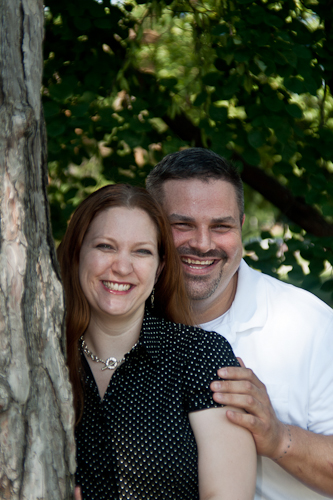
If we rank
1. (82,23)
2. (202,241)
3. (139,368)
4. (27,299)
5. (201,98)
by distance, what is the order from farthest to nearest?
(201,98)
(82,23)
(202,241)
(139,368)
(27,299)

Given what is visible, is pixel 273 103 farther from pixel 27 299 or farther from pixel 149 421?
pixel 27 299

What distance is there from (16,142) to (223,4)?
8.33 ft

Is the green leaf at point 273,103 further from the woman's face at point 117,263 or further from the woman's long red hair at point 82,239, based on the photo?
the woman's face at point 117,263

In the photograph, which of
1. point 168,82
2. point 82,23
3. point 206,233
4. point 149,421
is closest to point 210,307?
point 206,233

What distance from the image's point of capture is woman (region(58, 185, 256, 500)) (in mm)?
1756

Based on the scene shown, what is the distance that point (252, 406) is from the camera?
1877 millimetres

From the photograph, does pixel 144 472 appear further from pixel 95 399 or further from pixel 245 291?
pixel 245 291

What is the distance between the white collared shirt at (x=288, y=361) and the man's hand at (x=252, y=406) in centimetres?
Result: 29

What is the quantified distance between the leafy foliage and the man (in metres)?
0.53

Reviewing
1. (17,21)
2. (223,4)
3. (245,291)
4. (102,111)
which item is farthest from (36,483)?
(223,4)

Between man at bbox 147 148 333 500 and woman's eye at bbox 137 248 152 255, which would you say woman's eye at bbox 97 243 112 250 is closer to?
woman's eye at bbox 137 248 152 255

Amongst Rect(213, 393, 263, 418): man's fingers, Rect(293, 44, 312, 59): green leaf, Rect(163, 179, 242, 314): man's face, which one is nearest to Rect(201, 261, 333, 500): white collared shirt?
Rect(163, 179, 242, 314): man's face

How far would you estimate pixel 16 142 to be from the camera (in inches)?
48.1

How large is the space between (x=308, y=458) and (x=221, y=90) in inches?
77.6
